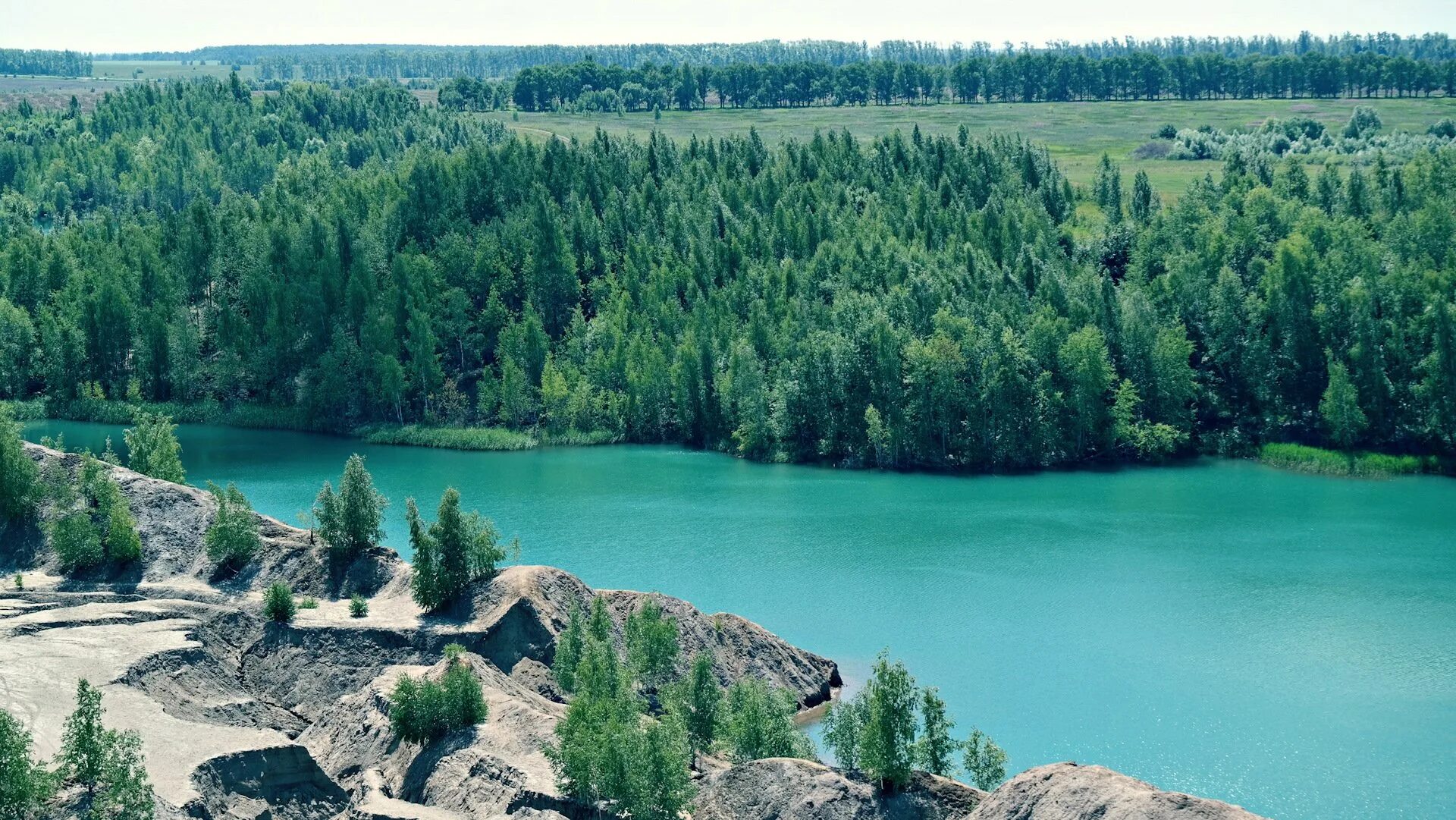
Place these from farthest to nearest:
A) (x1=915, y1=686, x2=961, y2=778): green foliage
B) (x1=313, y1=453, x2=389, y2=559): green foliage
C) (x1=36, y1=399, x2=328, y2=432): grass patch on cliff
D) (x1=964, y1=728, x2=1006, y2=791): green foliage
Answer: (x1=36, y1=399, x2=328, y2=432): grass patch on cliff, (x1=313, y1=453, x2=389, y2=559): green foliage, (x1=964, y1=728, x2=1006, y2=791): green foliage, (x1=915, y1=686, x2=961, y2=778): green foliage

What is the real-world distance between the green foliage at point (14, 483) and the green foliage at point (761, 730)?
3409 centimetres

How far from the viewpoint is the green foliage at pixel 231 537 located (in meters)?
65.4

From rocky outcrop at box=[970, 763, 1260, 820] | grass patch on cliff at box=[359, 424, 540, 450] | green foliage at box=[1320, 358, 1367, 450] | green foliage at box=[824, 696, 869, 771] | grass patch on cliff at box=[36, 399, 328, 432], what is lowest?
grass patch on cliff at box=[359, 424, 540, 450]

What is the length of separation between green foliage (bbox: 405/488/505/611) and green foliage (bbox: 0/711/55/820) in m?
20.3

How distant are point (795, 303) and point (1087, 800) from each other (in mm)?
78688

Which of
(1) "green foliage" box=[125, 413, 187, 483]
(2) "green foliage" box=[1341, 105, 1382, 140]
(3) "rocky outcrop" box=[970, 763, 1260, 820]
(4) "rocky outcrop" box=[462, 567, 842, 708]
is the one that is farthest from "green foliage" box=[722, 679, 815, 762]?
(2) "green foliage" box=[1341, 105, 1382, 140]

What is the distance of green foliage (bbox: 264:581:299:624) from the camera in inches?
2393

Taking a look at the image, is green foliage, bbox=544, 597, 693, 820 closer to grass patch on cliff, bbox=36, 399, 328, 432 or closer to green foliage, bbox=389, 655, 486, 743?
green foliage, bbox=389, 655, 486, 743

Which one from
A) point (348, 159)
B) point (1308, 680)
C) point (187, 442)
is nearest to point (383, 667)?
point (1308, 680)

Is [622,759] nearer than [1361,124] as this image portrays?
Yes

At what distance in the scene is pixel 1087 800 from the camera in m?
40.2

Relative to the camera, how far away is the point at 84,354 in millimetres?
129125

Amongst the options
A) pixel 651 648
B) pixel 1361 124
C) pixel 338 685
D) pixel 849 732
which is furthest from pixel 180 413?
pixel 1361 124

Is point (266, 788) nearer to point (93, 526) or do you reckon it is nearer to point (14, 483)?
point (93, 526)
